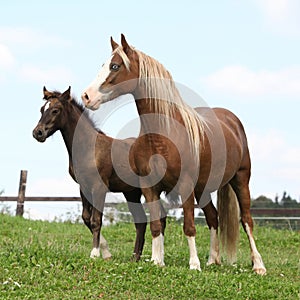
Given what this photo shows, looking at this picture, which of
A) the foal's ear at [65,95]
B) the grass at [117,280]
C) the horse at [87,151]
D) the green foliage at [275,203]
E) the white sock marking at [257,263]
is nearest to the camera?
the grass at [117,280]

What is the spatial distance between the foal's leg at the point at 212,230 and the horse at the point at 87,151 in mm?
701

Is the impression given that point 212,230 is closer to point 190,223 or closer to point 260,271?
point 260,271

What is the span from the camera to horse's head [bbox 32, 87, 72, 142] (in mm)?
8656

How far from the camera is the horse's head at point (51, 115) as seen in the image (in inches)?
→ 341

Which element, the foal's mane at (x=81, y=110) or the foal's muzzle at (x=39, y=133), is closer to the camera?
the foal's muzzle at (x=39, y=133)

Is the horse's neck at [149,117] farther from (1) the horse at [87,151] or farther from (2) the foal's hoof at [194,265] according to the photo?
(2) the foal's hoof at [194,265]

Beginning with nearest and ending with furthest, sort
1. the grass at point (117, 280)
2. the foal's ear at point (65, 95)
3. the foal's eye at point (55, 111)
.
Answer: the grass at point (117, 280) < the foal's eye at point (55, 111) < the foal's ear at point (65, 95)

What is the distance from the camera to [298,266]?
9.23m

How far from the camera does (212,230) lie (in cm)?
891

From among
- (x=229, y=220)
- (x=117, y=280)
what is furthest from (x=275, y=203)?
(x=117, y=280)

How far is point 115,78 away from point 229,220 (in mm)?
2917

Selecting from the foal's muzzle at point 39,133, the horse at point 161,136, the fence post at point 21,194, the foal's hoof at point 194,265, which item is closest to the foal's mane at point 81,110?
the foal's muzzle at point 39,133

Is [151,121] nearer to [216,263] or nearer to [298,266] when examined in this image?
[216,263]

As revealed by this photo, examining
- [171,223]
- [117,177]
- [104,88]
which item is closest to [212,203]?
[117,177]
